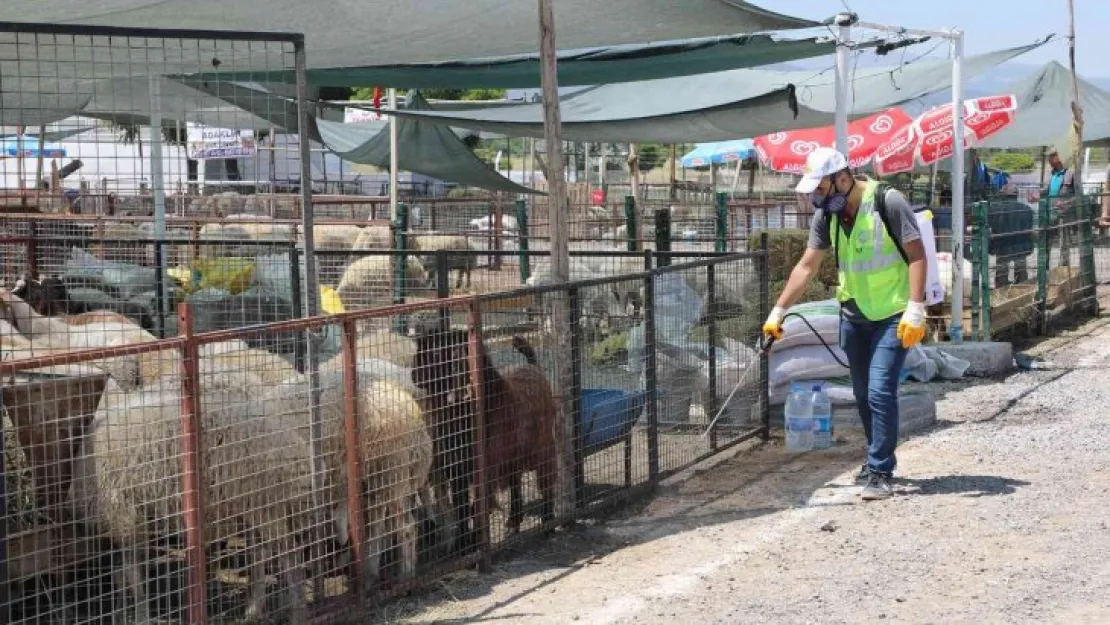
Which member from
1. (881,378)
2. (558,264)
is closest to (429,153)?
(558,264)

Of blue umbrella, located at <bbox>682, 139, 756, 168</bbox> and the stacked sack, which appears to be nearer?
the stacked sack

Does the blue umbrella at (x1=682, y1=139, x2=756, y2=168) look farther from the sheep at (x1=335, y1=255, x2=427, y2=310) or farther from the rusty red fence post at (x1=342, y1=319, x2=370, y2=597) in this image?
the rusty red fence post at (x1=342, y1=319, x2=370, y2=597)

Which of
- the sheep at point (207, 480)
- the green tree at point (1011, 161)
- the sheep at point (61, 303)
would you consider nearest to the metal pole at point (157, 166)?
the sheep at point (61, 303)

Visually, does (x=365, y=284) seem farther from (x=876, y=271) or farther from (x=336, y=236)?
(x=336, y=236)

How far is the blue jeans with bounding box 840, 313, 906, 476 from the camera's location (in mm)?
7953

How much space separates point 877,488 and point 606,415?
166 cm

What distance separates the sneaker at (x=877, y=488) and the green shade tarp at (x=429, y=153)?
25.1 ft

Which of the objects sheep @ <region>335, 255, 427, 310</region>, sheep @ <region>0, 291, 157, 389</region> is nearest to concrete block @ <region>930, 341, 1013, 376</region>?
sheep @ <region>335, 255, 427, 310</region>

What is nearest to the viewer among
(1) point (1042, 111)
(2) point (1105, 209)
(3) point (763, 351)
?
(3) point (763, 351)

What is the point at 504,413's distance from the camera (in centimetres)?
699

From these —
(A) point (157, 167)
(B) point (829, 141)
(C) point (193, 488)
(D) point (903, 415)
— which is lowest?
(D) point (903, 415)

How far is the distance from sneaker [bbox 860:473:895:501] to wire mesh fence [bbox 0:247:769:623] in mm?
1290

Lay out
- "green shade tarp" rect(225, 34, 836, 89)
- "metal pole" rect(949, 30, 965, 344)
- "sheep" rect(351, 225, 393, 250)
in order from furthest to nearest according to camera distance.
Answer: "sheep" rect(351, 225, 393, 250)
"metal pole" rect(949, 30, 965, 344)
"green shade tarp" rect(225, 34, 836, 89)

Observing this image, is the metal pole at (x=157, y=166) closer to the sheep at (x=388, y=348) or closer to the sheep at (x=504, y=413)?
the sheep at (x=388, y=348)
